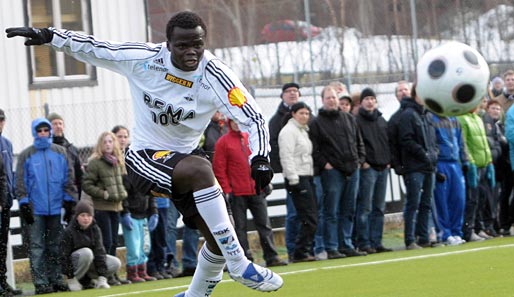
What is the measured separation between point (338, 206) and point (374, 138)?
1.21m

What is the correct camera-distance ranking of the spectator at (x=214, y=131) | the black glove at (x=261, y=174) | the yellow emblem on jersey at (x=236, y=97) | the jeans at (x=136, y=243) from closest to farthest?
the black glove at (x=261, y=174) < the yellow emblem on jersey at (x=236, y=97) < the jeans at (x=136, y=243) < the spectator at (x=214, y=131)

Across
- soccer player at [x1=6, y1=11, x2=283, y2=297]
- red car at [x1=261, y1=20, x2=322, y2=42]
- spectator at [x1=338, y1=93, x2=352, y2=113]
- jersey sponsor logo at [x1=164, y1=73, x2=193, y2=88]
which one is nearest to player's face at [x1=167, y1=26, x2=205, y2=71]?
Answer: soccer player at [x1=6, y1=11, x2=283, y2=297]

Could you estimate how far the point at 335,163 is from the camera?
16.1 m

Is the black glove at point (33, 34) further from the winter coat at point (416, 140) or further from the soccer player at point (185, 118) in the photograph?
the winter coat at point (416, 140)

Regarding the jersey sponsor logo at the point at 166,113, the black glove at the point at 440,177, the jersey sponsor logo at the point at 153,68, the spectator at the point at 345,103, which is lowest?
the black glove at the point at 440,177

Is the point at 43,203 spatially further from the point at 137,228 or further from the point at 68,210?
the point at 137,228

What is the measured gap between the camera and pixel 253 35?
2219 centimetres

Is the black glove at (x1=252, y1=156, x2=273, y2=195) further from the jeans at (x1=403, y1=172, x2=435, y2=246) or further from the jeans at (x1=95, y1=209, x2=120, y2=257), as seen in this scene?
the jeans at (x1=403, y1=172, x2=435, y2=246)

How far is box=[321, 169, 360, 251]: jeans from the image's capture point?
52.9ft

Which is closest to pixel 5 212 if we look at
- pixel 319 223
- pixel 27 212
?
pixel 27 212

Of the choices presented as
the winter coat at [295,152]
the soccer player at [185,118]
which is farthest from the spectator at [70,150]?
the soccer player at [185,118]

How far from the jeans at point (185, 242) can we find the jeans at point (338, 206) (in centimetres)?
194

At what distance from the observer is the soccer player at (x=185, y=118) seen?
8.59 m

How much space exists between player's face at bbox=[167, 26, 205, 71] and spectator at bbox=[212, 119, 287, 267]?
6.10 m
